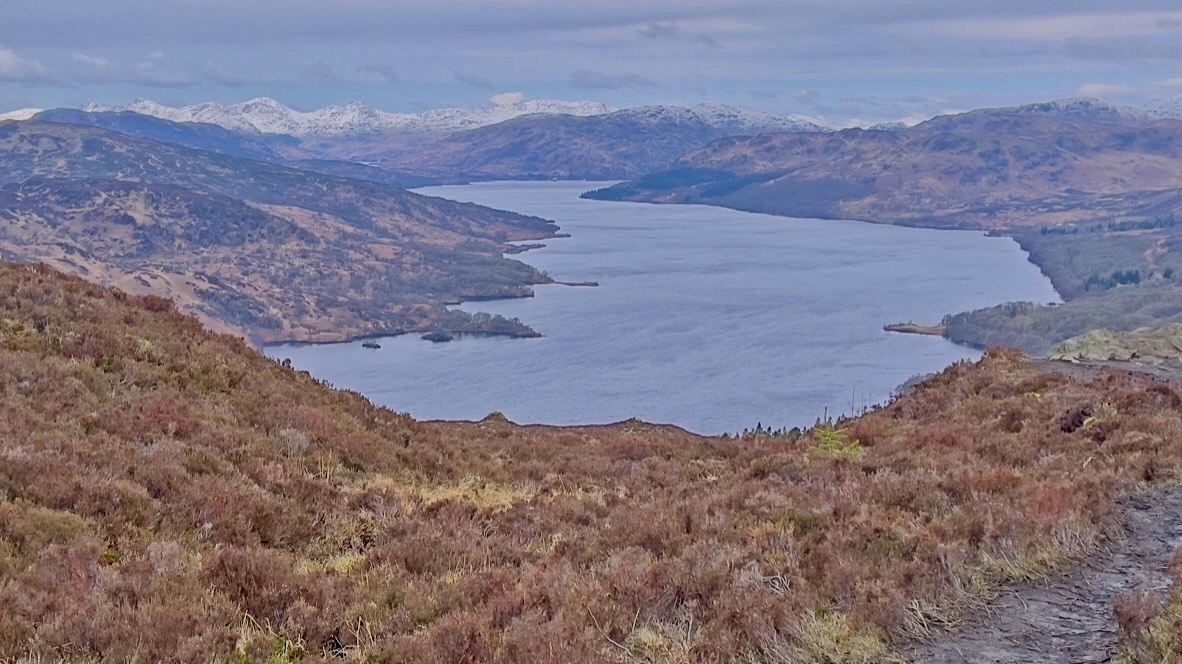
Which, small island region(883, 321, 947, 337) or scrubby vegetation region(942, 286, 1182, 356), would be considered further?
small island region(883, 321, 947, 337)

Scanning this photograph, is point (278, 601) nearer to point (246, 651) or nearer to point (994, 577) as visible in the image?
point (246, 651)

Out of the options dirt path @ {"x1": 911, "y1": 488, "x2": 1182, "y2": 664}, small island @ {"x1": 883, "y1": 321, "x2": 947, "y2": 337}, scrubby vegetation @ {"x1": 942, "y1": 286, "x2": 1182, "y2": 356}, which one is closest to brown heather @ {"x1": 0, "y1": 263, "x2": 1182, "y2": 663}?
dirt path @ {"x1": 911, "y1": 488, "x2": 1182, "y2": 664}

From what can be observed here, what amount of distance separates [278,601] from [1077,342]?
30.4m

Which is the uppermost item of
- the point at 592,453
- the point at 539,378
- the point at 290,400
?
the point at 290,400

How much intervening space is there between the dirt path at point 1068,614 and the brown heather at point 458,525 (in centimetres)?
23

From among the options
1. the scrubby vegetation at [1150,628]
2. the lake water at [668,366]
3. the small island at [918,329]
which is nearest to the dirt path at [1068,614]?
the scrubby vegetation at [1150,628]

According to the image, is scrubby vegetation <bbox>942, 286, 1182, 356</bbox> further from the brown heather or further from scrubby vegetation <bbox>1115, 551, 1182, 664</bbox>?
scrubby vegetation <bbox>1115, 551, 1182, 664</bbox>

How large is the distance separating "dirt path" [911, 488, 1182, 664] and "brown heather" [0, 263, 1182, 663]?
9.2 inches

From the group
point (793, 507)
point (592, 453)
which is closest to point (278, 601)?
point (793, 507)

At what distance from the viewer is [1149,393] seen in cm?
1872

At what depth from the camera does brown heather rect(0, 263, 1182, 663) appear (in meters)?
7.52

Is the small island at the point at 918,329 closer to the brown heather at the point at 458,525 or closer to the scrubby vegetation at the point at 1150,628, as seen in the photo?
the brown heather at the point at 458,525

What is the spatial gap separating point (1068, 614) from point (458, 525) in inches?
266

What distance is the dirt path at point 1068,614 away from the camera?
24.0 feet
